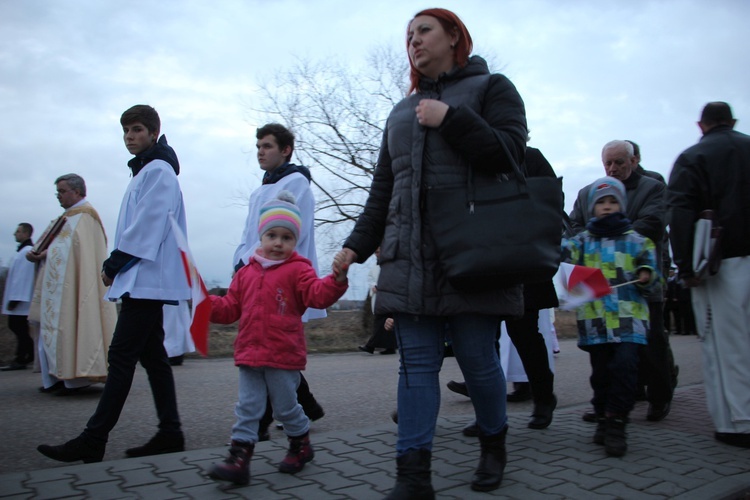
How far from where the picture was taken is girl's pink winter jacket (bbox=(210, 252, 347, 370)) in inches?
126

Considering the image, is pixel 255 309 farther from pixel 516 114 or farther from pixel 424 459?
pixel 516 114

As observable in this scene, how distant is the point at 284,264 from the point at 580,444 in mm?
2134

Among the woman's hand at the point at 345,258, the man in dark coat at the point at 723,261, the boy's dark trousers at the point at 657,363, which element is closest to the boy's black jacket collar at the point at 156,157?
the woman's hand at the point at 345,258

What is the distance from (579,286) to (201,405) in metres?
3.48

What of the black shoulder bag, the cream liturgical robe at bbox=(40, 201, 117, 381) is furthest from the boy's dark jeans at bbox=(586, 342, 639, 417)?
the cream liturgical robe at bbox=(40, 201, 117, 381)

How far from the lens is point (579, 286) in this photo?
3766mm

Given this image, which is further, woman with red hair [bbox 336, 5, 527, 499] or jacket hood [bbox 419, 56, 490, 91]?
jacket hood [bbox 419, 56, 490, 91]

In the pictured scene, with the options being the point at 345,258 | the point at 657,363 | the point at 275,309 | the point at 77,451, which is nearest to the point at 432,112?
the point at 345,258

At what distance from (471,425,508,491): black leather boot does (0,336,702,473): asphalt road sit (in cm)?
149

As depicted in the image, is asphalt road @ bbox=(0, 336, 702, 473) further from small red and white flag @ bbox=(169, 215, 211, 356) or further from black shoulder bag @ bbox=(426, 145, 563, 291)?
black shoulder bag @ bbox=(426, 145, 563, 291)

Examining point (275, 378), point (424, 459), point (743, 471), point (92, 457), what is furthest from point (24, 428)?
point (743, 471)

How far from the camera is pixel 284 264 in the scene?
11.2 ft

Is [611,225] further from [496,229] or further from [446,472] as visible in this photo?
[446,472]

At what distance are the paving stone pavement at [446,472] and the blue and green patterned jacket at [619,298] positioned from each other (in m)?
0.68
